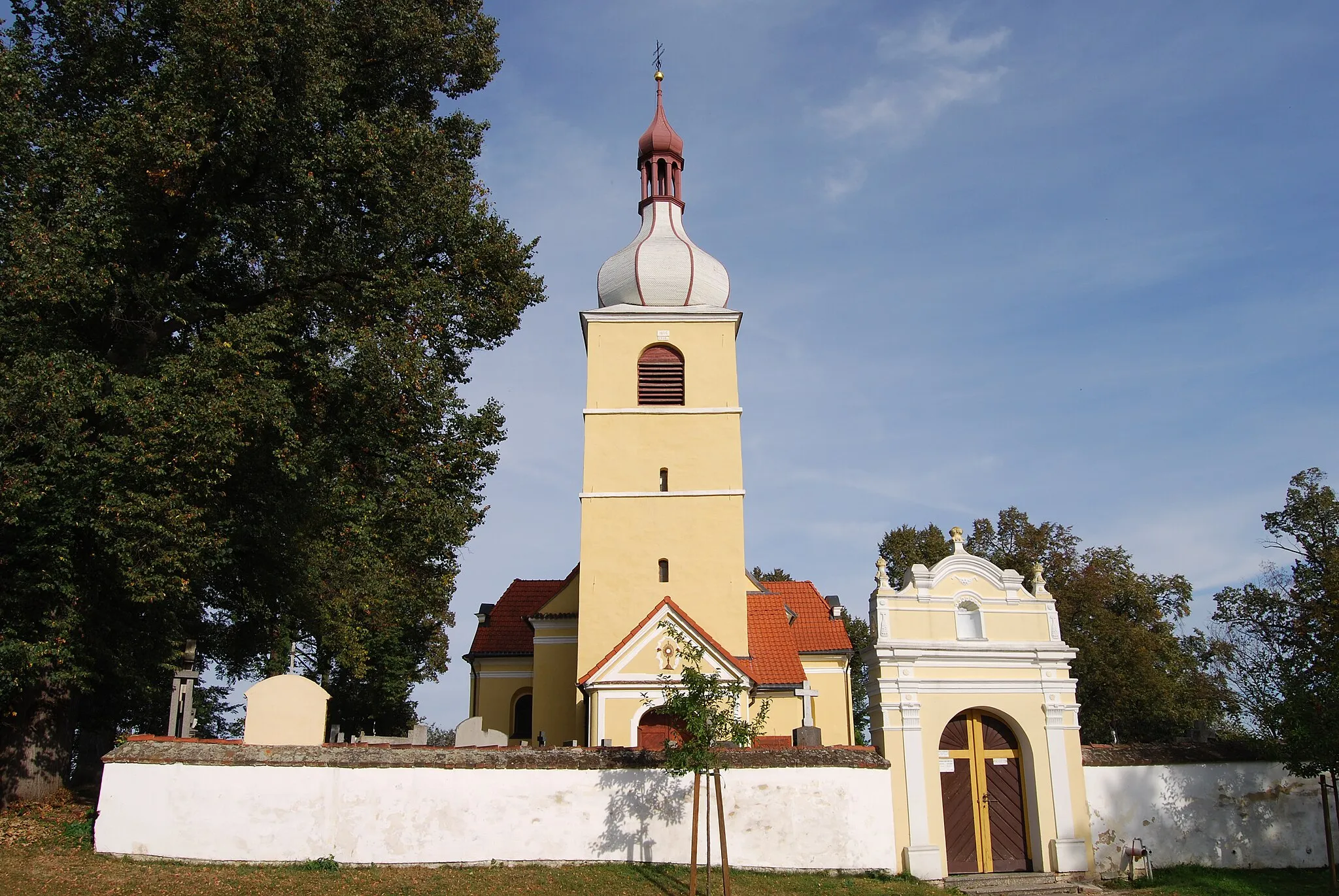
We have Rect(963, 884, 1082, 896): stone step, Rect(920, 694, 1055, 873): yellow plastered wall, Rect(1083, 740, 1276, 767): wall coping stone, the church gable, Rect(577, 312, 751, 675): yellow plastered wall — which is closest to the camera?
Rect(963, 884, 1082, 896): stone step

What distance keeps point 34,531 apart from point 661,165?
18787 millimetres

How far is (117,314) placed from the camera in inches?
581

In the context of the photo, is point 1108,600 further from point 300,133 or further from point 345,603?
point 300,133

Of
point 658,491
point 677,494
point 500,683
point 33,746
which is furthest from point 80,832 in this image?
point 500,683

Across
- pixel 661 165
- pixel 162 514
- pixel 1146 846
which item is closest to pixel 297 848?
pixel 162 514

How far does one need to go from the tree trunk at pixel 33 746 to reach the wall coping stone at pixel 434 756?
2760 millimetres

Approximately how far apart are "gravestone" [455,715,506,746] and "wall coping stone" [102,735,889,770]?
4.24 ft

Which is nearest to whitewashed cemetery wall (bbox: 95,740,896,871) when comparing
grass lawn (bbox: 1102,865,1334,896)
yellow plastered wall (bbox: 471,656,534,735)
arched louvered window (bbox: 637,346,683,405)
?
grass lawn (bbox: 1102,865,1334,896)

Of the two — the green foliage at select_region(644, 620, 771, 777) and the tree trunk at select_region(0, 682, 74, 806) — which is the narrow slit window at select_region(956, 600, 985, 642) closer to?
the green foliage at select_region(644, 620, 771, 777)

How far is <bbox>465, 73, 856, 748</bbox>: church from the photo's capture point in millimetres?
21516

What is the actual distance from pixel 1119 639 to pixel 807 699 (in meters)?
14.3

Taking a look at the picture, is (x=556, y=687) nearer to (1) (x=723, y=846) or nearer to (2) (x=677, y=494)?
(2) (x=677, y=494)

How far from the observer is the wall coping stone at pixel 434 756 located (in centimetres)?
1306

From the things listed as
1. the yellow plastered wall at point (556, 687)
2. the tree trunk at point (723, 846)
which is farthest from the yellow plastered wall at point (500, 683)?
the tree trunk at point (723, 846)
